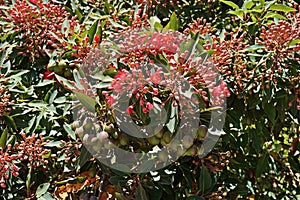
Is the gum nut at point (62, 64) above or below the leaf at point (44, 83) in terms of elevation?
above

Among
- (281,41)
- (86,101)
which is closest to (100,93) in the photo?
(86,101)

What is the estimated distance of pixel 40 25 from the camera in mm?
1896

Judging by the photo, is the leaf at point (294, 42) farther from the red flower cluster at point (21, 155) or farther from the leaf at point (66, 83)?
the red flower cluster at point (21, 155)

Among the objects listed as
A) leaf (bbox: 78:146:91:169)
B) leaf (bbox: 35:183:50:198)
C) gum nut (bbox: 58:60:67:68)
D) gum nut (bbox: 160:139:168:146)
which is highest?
gum nut (bbox: 58:60:67:68)

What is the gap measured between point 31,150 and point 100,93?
0.33 m

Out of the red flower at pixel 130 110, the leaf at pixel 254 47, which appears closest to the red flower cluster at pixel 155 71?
the red flower at pixel 130 110

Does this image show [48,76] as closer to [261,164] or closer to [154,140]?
[154,140]

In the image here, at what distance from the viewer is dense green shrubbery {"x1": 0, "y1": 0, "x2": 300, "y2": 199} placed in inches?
68.1

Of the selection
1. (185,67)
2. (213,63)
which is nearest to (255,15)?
(213,63)

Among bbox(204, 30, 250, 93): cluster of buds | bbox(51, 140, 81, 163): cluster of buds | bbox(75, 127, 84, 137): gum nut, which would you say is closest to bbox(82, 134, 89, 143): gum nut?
bbox(75, 127, 84, 137): gum nut

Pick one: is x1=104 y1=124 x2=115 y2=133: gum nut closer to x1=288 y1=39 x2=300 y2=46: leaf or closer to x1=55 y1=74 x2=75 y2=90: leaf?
x1=55 y1=74 x2=75 y2=90: leaf

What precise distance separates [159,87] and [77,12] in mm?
685

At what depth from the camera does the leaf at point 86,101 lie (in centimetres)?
154

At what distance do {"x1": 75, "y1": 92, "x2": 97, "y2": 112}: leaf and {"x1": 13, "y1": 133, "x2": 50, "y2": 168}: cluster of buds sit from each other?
267 millimetres
